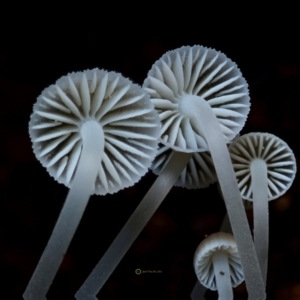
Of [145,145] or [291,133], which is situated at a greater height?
[291,133]

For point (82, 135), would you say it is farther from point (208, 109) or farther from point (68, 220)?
point (208, 109)

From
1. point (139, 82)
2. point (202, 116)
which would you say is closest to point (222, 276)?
point (202, 116)

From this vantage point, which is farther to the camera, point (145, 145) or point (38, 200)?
point (38, 200)

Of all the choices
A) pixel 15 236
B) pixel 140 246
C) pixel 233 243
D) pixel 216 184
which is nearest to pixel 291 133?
pixel 216 184

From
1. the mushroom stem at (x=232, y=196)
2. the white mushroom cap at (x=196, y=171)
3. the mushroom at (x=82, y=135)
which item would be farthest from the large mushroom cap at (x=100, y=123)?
the white mushroom cap at (x=196, y=171)

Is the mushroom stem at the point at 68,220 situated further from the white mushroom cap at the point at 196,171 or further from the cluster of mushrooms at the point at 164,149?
the white mushroom cap at the point at 196,171

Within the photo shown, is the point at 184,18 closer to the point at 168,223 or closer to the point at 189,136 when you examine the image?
the point at 189,136

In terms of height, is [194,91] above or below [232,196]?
above
